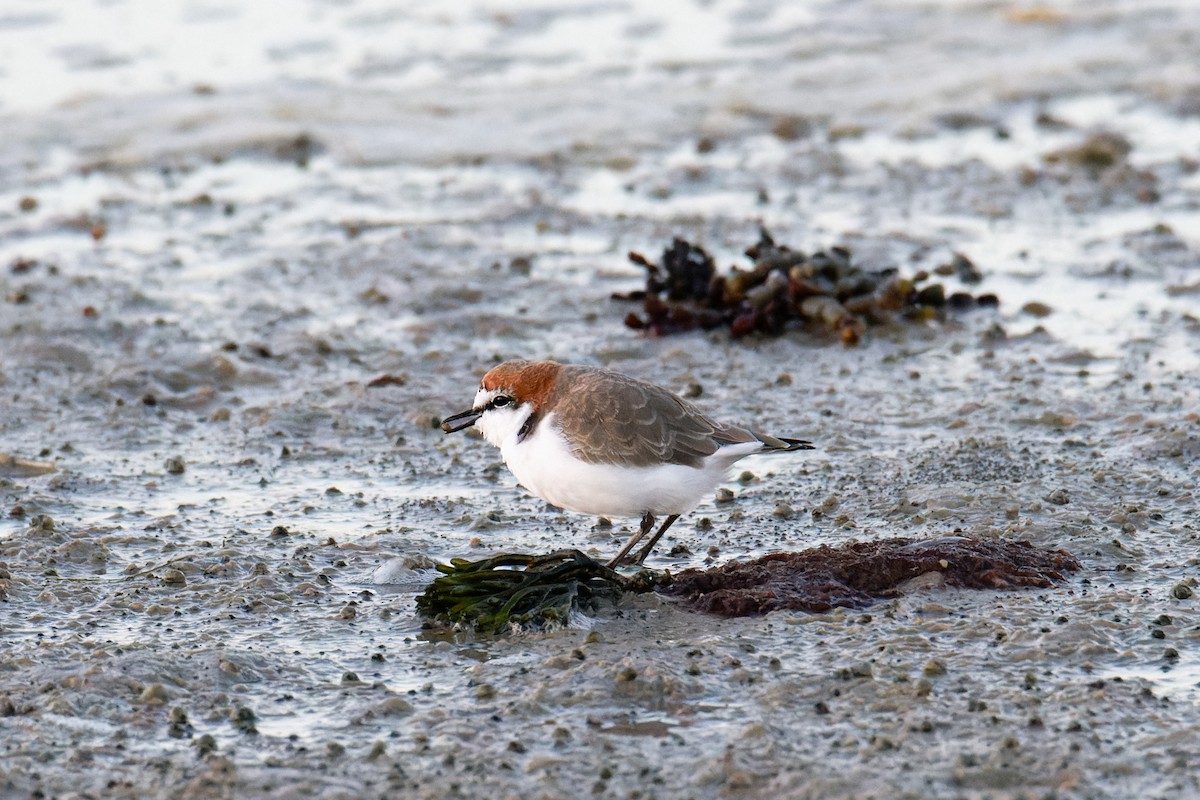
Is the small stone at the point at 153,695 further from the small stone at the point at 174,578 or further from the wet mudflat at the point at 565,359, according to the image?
the small stone at the point at 174,578

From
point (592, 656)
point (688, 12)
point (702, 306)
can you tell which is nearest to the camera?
point (592, 656)

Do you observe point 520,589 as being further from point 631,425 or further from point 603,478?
point 631,425

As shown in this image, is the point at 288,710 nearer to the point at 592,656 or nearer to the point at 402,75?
the point at 592,656

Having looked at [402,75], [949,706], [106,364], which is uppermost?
[402,75]

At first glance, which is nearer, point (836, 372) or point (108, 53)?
point (836, 372)

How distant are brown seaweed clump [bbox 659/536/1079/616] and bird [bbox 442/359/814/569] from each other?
0.36 m

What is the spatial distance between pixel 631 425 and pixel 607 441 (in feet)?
0.39

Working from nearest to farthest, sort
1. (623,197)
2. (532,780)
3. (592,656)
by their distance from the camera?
(532,780), (592,656), (623,197)

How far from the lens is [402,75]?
1628cm

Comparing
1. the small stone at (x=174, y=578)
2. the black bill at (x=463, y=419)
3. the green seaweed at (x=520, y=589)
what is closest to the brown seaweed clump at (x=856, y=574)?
the green seaweed at (x=520, y=589)

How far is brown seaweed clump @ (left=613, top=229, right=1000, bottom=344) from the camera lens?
958cm

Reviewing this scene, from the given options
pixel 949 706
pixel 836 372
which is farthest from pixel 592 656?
pixel 836 372

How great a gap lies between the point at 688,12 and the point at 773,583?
560 inches

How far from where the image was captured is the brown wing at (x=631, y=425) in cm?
584
